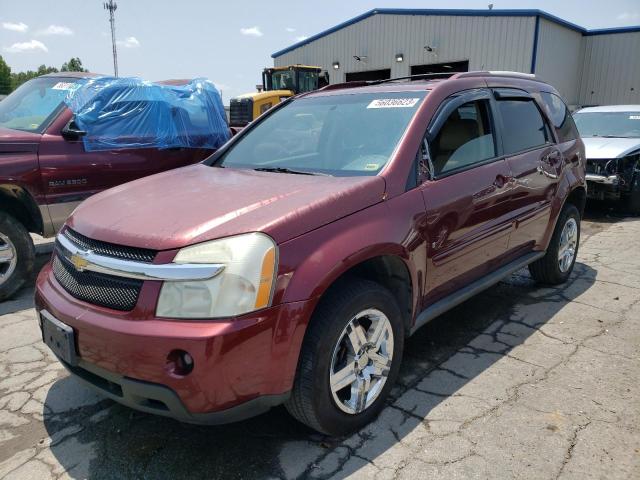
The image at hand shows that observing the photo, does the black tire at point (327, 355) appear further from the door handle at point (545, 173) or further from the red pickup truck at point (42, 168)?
the red pickup truck at point (42, 168)

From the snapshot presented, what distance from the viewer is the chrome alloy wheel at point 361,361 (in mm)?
2428

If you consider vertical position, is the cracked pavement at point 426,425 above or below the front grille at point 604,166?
below

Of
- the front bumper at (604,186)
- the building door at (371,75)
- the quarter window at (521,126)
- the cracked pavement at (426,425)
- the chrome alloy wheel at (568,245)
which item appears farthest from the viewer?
the building door at (371,75)

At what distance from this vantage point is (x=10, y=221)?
439 centimetres

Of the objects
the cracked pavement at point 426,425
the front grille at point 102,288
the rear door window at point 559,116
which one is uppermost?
the rear door window at point 559,116

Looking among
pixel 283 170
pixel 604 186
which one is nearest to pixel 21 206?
pixel 283 170

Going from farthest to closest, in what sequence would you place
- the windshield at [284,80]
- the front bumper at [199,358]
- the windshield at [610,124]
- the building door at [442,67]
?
the building door at [442,67], the windshield at [284,80], the windshield at [610,124], the front bumper at [199,358]

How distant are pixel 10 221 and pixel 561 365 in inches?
181

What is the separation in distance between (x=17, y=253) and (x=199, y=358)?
336cm

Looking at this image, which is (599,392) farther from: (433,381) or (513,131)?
(513,131)

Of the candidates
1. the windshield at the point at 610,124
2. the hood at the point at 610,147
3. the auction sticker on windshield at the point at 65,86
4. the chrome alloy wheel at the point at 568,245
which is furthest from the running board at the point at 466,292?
the windshield at the point at 610,124

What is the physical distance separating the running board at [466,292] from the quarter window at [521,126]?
868 mm

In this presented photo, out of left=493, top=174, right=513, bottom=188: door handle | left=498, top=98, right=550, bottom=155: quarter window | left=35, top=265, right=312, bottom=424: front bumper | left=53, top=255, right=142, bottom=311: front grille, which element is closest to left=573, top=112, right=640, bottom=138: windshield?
left=498, top=98, right=550, bottom=155: quarter window

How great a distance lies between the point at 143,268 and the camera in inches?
81.4
